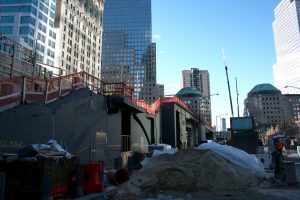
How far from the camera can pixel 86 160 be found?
16500mm

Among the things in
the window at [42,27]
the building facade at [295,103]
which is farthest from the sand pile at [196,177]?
the building facade at [295,103]

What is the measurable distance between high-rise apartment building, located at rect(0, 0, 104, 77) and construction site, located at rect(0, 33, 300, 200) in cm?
4213

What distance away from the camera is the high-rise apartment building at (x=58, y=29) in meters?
76.9

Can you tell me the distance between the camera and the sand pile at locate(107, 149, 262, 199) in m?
11.6

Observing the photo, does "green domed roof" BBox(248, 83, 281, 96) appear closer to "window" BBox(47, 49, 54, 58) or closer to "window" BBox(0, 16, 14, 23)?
"window" BBox(47, 49, 54, 58)

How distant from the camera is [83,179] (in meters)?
10.7

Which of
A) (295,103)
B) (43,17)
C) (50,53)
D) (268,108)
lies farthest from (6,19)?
(295,103)

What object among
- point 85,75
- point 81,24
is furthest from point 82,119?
point 81,24

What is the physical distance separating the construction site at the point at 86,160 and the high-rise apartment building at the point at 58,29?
138 feet

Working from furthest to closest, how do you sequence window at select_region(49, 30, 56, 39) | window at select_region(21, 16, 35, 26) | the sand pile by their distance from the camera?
window at select_region(49, 30, 56, 39), window at select_region(21, 16, 35, 26), the sand pile

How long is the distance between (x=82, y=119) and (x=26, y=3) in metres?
72.8

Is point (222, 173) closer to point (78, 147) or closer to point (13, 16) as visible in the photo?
point (78, 147)

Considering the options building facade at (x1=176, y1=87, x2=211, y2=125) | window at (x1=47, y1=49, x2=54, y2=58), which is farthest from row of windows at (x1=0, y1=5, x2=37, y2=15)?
building facade at (x1=176, y1=87, x2=211, y2=125)

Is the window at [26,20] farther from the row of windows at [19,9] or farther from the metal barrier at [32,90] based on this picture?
the metal barrier at [32,90]
